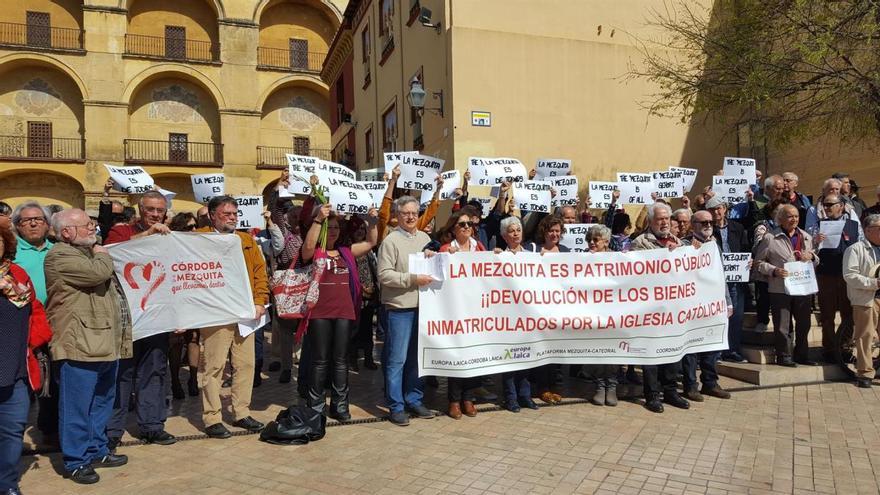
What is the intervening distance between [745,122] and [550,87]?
4176 millimetres

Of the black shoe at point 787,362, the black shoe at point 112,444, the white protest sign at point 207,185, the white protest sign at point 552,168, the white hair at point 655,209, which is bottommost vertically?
the black shoe at point 112,444

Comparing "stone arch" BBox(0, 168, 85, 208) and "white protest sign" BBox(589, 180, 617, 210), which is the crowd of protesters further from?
"stone arch" BBox(0, 168, 85, 208)

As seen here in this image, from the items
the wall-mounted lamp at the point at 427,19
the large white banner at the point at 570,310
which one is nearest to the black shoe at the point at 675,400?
the large white banner at the point at 570,310

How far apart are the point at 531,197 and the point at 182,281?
4681mm

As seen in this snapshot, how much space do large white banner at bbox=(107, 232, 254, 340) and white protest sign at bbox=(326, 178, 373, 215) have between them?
982mm

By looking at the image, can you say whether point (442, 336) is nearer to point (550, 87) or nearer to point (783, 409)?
point (783, 409)

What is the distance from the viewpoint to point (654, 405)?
5.84m

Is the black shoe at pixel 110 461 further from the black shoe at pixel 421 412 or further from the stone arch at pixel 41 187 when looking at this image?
the stone arch at pixel 41 187

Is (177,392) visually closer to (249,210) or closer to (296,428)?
(296,428)

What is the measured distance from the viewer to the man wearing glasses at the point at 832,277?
6.97 metres

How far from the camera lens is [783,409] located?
5840mm

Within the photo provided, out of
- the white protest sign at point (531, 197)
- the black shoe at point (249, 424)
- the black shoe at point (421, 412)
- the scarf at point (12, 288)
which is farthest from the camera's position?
the white protest sign at point (531, 197)

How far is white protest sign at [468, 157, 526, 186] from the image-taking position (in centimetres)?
844

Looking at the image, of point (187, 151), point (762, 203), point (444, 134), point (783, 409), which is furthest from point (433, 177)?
point (187, 151)
